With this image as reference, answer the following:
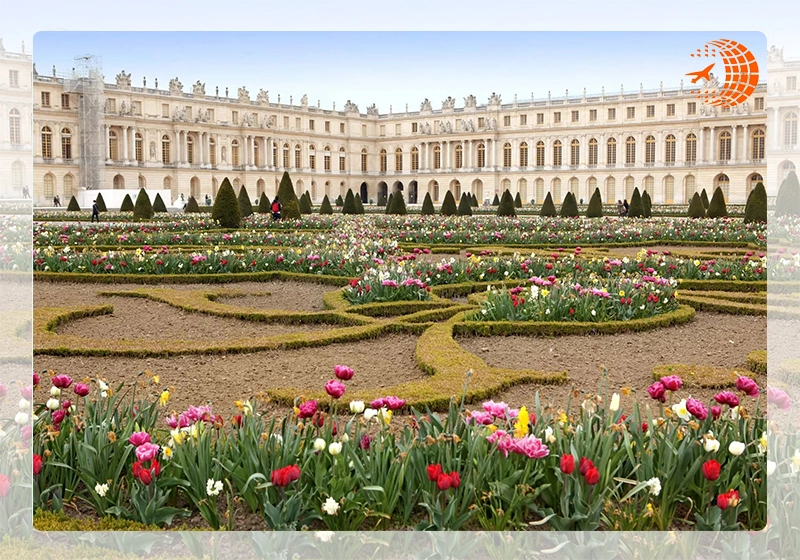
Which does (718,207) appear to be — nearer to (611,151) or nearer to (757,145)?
(757,145)

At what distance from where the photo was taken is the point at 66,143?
48.4 metres

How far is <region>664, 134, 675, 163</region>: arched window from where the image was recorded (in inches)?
2071

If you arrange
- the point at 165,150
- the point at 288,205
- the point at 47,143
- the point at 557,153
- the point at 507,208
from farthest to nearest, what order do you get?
the point at 557,153 → the point at 165,150 → the point at 47,143 → the point at 507,208 → the point at 288,205

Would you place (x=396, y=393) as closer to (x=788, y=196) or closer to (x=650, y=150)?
(x=788, y=196)

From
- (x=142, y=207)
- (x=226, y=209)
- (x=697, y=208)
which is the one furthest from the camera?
(x=697, y=208)

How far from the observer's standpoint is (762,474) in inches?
105

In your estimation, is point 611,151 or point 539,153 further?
point 539,153

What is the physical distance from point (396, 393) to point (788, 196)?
2.58 m

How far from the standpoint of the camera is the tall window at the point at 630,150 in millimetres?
53781

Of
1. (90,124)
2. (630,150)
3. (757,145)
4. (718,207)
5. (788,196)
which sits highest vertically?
(90,124)

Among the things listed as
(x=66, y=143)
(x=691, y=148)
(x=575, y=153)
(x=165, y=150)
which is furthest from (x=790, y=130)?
(x=575, y=153)

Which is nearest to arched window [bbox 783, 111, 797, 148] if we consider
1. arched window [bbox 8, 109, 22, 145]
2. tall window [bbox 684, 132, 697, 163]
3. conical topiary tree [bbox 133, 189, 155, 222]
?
arched window [bbox 8, 109, 22, 145]

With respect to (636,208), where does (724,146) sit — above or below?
above

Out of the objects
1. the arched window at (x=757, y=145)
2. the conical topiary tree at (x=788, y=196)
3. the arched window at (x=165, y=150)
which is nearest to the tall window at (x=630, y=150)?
the arched window at (x=757, y=145)
